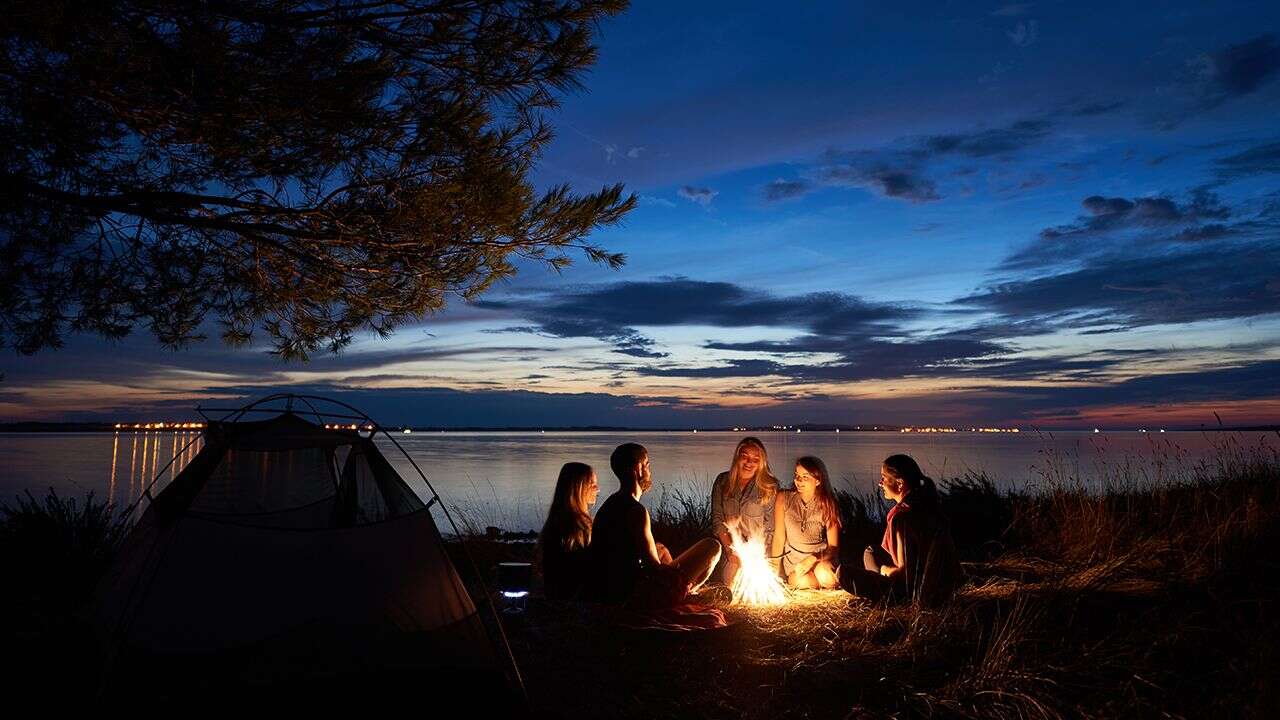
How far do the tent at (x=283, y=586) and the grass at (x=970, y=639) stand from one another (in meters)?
0.64

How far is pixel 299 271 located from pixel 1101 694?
22.9 ft

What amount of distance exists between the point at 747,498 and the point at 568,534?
1772 millimetres

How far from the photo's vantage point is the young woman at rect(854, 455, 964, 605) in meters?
6.10

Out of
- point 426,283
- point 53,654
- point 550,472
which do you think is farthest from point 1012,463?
point 53,654

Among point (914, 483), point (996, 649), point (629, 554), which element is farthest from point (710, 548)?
point (996, 649)

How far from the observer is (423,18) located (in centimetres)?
582

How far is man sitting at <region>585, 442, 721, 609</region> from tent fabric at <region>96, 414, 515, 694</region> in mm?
1069

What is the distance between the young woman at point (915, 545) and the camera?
610 cm

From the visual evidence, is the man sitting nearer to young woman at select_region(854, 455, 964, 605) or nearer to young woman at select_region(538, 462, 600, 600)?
young woman at select_region(538, 462, 600, 600)

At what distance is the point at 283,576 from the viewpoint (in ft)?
15.5

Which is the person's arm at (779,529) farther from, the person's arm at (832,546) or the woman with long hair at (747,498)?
the person's arm at (832,546)

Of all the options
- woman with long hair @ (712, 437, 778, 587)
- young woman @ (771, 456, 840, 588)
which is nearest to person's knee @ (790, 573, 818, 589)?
young woman @ (771, 456, 840, 588)

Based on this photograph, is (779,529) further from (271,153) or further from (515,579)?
(271,153)

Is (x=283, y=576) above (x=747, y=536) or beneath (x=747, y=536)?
above
